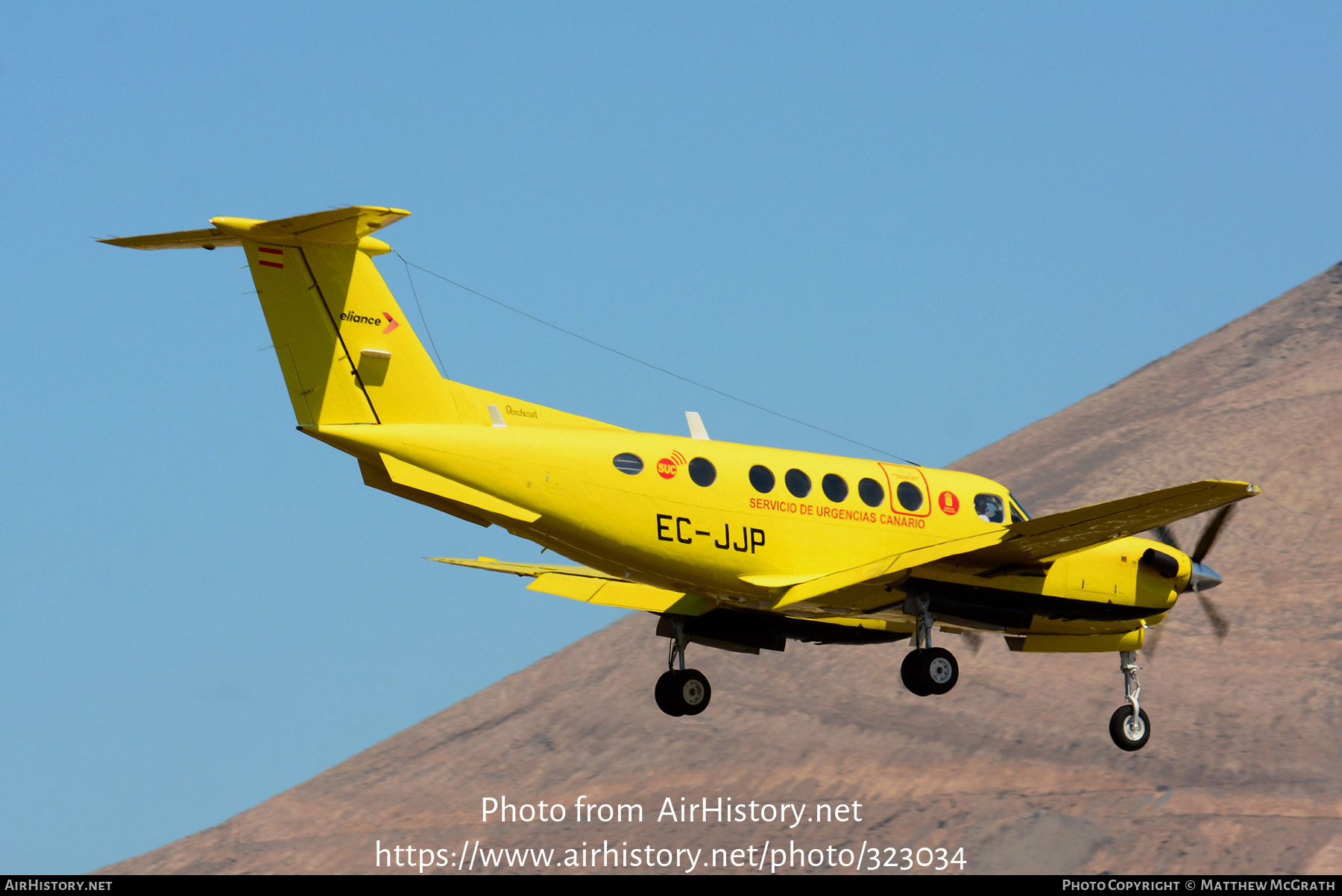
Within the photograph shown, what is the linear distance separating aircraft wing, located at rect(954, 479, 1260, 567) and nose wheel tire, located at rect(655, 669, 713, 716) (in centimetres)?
682

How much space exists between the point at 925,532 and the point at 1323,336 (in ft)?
498

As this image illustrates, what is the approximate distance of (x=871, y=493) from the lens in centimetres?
2923

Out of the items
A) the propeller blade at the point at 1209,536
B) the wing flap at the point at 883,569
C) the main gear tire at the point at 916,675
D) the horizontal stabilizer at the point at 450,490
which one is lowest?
the main gear tire at the point at 916,675

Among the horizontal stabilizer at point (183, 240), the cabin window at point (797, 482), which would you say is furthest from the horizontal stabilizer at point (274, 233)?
the cabin window at point (797, 482)

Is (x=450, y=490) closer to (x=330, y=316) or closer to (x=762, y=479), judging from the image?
(x=330, y=316)

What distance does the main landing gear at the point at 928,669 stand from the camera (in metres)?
28.1

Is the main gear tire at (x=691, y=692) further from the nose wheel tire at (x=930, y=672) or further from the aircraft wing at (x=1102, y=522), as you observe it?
the aircraft wing at (x=1102, y=522)

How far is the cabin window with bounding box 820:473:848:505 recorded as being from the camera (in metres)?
28.7

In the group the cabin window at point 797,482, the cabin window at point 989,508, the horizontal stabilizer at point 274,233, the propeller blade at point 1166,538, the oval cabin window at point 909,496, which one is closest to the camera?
A: the horizontal stabilizer at point 274,233

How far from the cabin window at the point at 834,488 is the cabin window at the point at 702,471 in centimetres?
235

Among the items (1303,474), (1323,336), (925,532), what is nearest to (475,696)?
(1303,474)

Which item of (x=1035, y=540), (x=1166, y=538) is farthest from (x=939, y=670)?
(x=1166, y=538)

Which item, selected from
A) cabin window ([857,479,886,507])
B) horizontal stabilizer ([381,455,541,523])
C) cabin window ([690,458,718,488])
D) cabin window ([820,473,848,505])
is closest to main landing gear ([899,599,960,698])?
cabin window ([857,479,886,507])
